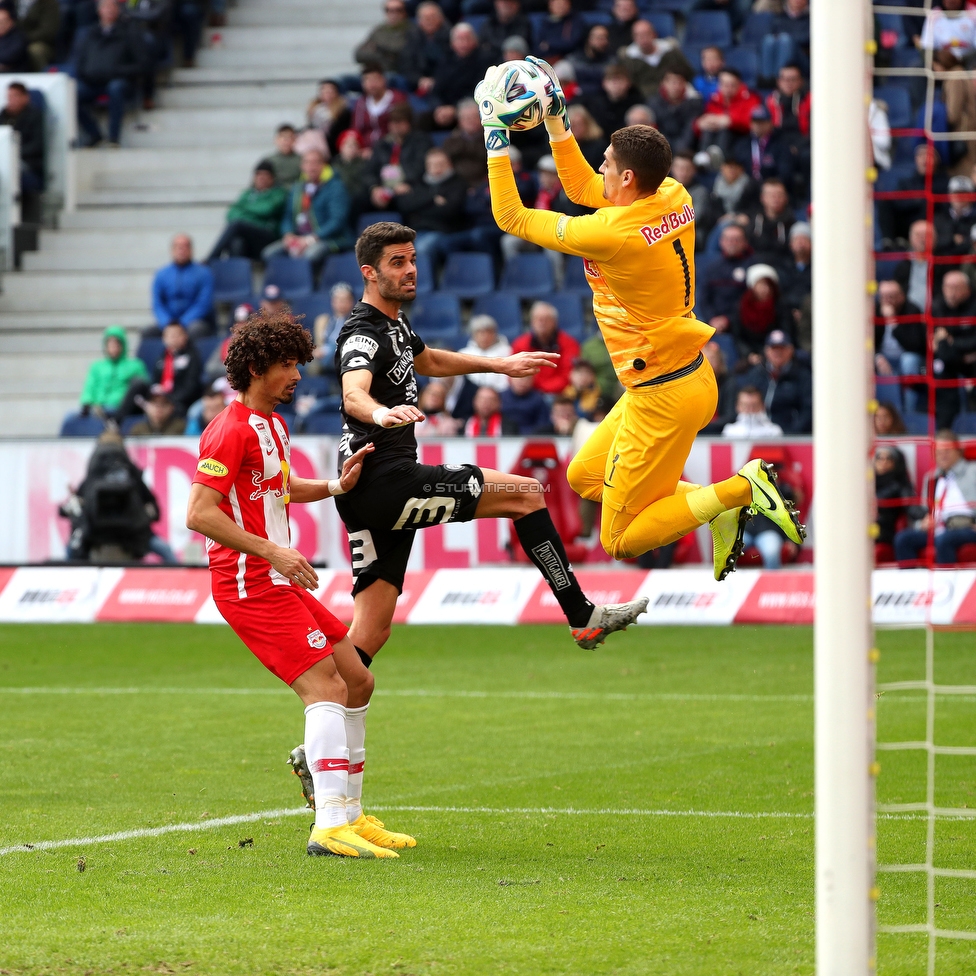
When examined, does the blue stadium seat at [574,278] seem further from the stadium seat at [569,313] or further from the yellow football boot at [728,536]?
the yellow football boot at [728,536]

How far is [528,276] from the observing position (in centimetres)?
2023

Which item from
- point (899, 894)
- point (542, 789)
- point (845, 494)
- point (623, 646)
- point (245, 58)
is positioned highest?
point (245, 58)

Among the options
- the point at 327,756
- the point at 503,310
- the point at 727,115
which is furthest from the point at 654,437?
the point at 727,115

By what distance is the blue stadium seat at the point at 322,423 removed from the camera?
18.4 metres

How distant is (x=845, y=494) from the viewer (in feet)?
15.1

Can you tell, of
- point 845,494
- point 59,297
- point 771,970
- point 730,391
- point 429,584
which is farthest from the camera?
point 59,297

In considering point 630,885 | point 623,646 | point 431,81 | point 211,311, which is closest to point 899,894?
point 630,885

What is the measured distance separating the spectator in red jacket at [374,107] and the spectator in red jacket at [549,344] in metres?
4.77

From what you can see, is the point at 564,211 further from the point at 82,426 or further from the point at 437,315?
the point at 82,426

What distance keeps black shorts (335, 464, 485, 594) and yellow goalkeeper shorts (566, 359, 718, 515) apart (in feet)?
2.52

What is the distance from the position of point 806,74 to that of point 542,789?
14697 mm

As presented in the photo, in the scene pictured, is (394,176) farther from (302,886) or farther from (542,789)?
(302,886)

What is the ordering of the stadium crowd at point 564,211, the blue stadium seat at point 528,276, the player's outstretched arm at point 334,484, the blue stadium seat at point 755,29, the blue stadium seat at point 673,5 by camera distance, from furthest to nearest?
the blue stadium seat at point 673,5
the blue stadium seat at point 755,29
the blue stadium seat at point 528,276
the stadium crowd at point 564,211
the player's outstretched arm at point 334,484

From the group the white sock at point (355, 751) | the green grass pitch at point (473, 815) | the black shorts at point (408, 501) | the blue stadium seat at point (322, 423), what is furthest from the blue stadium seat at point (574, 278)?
the white sock at point (355, 751)
